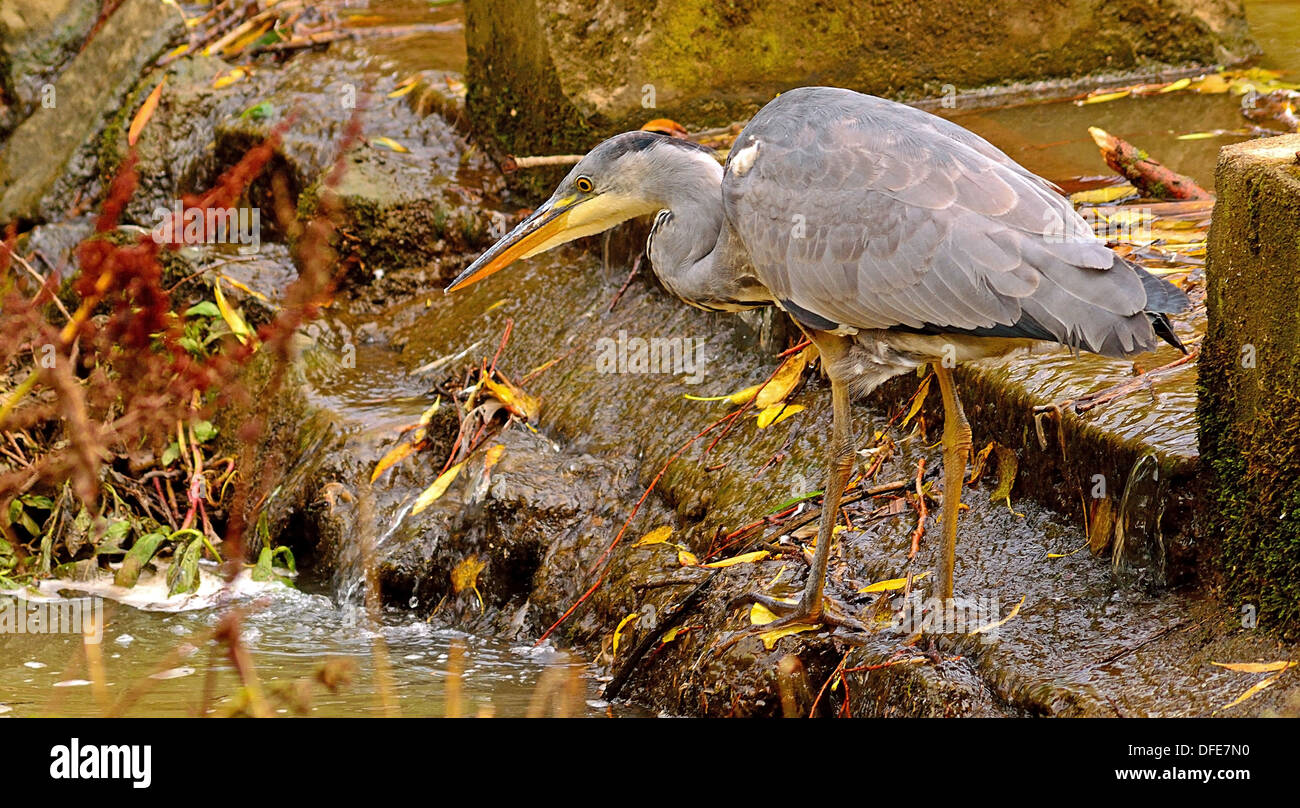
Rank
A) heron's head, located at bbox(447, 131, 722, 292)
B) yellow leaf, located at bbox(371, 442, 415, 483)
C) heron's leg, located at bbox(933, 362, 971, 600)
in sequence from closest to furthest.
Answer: heron's leg, located at bbox(933, 362, 971, 600), heron's head, located at bbox(447, 131, 722, 292), yellow leaf, located at bbox(371, 442, 415, 483)

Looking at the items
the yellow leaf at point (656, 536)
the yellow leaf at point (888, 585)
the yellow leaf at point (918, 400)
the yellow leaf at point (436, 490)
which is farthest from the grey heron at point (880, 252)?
the yellow leaf at point (436, 490)

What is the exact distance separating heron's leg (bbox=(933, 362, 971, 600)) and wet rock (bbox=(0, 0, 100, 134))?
25.5 feet

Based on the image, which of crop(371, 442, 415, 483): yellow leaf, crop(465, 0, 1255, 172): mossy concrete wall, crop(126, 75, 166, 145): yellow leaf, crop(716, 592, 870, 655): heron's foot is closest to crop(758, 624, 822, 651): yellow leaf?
crop(716, 592, 870, 655): heron's foot

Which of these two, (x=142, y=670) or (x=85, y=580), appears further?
(x=85, y=580)

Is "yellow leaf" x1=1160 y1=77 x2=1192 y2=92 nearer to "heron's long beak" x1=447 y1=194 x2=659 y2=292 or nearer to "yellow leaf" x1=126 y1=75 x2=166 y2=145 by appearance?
"heron's long beak" x1=447 y1=194 x2=659 y2=292

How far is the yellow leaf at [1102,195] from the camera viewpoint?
6086mm

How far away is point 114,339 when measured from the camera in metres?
3.71

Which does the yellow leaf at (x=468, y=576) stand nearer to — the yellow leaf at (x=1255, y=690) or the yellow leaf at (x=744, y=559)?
the yellow leaf at (x=744, y=559)

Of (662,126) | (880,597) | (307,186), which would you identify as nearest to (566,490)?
(880,597)

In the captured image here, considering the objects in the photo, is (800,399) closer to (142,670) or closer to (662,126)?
(662,126)

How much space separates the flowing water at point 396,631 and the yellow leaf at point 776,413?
1143 mm

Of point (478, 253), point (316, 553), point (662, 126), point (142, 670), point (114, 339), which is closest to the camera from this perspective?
point (114, 339)

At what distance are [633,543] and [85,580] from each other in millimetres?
2803

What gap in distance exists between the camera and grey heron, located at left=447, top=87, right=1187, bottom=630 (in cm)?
370
